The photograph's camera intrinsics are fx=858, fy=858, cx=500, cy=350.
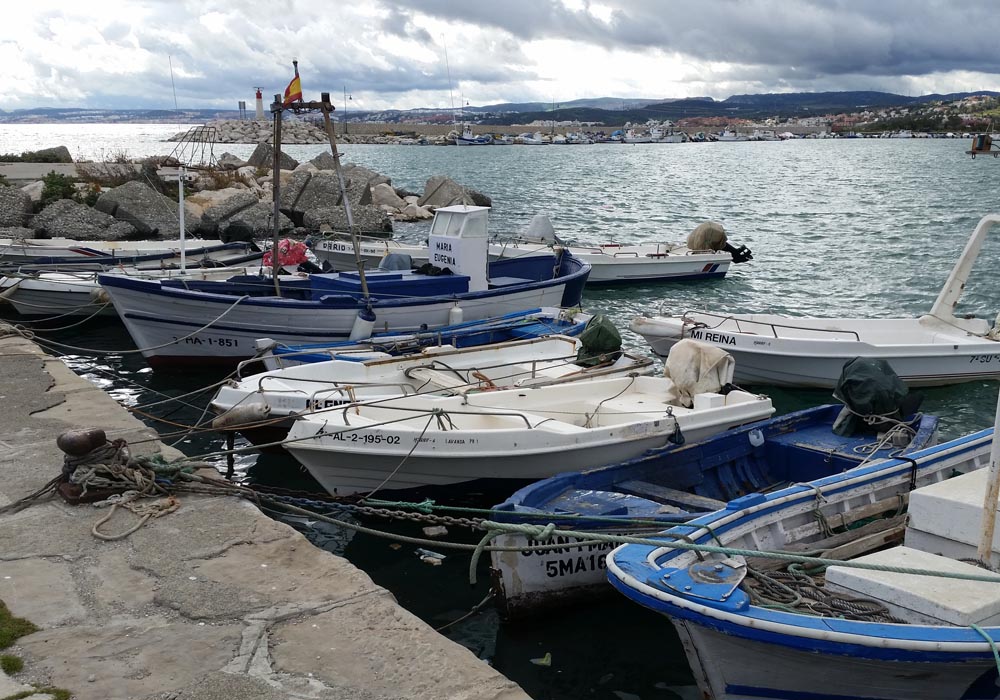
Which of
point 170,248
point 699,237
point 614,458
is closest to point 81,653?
point 614,458

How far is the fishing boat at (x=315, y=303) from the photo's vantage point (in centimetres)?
1477

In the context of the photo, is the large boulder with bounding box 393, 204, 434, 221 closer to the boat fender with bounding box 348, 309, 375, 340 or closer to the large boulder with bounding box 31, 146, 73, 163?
the large boulder with bounding box 31, 146, 73, 163

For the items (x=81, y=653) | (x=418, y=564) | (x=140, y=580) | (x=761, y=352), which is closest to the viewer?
(x=81, y=653)

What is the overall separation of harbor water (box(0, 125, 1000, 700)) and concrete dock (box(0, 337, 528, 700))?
2073 millimetres

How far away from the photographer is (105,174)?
3719cm

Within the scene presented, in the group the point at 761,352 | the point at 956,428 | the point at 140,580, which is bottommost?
the point at 956,428

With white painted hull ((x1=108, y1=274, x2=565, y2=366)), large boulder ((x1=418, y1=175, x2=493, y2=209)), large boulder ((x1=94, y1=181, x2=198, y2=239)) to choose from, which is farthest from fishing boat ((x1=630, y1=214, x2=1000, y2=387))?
large boulder ((x1=418, y1=175, x2=493, y2=209))

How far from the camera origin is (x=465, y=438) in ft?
28.8

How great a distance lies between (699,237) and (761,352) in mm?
14183

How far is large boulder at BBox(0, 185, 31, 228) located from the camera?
1062 inches

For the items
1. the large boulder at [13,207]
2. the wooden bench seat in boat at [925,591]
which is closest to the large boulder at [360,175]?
the large boulder at [13,207]

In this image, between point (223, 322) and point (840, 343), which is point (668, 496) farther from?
point (223, 322)

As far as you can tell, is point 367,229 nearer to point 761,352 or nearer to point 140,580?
point 761,352

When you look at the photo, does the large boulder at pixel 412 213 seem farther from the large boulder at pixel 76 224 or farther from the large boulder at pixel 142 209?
the large boulder at pixel 76 224
